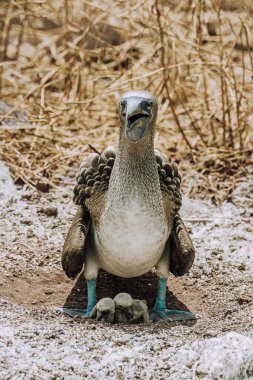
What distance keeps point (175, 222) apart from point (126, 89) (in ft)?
9.32

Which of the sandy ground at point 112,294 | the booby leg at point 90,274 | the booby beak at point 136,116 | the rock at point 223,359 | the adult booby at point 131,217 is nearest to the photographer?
the rock at point 223,359

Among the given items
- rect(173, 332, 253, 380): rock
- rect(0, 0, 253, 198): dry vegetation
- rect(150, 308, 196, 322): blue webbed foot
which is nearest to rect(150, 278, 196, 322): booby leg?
rect(150, 308, 196, 322): blue webbed foot

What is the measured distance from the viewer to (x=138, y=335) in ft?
13.0

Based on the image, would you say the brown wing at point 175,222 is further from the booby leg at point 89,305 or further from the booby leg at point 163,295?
the booby leg at point 89,305

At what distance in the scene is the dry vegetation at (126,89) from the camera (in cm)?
633

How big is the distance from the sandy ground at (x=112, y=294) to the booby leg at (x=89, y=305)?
0.28 feet

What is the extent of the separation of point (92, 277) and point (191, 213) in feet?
5.07

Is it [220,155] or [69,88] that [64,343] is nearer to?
[220,155]

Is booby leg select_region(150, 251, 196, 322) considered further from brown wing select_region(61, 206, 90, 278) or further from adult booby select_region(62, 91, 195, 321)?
brown wing select_region(61, 206, 90, 278)

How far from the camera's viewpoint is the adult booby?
4.11 m

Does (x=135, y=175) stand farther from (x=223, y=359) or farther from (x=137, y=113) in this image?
(x=223, y=359)

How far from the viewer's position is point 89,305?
444 centimetres

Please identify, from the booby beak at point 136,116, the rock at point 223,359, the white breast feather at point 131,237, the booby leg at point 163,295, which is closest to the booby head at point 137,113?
the booby beak at point 136,116

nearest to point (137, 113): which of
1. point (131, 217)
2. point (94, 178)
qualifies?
point (131, 217)
